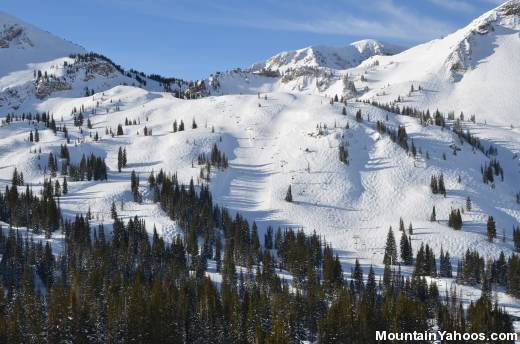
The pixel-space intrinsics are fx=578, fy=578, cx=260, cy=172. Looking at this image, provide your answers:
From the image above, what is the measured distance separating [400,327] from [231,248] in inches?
2799

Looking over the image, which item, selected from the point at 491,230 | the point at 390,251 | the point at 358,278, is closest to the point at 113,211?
the point at 358,278

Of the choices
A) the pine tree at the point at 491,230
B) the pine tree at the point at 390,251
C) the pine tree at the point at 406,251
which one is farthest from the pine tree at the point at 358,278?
the pine tree at the point at 491,230

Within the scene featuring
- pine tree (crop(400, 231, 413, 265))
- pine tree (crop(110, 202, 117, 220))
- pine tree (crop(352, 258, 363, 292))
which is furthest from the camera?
pine tree (crop(110, 202, 117, 220))

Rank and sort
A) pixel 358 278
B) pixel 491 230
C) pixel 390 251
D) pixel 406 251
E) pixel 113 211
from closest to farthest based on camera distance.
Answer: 1. pixel 358 278
2. pixel 390 251
3. pixel 406 251
4. pixel 113 211
5. pixel 491 230

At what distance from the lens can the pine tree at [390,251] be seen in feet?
553

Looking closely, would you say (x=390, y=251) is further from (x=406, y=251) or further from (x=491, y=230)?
(x=491, y=230)

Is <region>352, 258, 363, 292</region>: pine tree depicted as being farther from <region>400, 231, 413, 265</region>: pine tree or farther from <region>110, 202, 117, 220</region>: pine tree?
<region>110, 202, 117, 220</region>: pine tree

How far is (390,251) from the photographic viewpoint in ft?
561

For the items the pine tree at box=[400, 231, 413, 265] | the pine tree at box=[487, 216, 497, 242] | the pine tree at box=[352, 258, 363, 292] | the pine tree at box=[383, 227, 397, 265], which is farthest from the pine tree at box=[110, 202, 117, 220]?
the pine tree at box=[487, 216, 497, 242]

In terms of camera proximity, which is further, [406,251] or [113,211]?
[113,211]

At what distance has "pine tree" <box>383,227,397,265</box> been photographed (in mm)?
168625

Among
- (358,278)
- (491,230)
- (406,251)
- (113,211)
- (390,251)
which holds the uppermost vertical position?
(113,211)

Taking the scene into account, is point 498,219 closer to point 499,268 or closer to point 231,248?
point 499,268

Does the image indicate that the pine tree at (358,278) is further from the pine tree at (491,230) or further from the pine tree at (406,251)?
the pine tree at (491,230)
